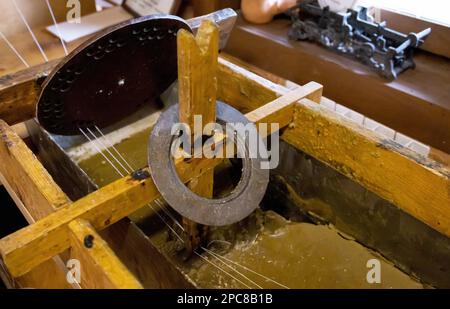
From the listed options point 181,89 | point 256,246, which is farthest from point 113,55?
point 256,246

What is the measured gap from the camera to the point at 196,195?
3.15 feet

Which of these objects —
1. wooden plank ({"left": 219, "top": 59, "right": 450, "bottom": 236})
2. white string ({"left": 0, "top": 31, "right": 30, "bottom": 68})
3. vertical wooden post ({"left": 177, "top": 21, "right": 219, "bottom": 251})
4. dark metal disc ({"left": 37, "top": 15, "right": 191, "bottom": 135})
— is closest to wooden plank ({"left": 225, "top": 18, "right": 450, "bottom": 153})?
wooden plank ({"left": 219, "top": 59, "right": 450, "bottom": 236})

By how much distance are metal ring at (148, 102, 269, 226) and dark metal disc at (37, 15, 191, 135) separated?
204 mm

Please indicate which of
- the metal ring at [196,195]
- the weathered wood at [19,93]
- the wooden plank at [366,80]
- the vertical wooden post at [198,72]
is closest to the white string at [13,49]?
the weathered wood at [19,93]

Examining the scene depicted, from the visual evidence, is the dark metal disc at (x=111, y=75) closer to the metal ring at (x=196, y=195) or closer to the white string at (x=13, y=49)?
the metal ring at (x=196, y=195)

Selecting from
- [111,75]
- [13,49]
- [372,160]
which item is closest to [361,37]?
[372,160]

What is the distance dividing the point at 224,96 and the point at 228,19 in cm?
28

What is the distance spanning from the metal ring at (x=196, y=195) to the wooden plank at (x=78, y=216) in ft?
0.10

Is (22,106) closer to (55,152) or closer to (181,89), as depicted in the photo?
(55,152)

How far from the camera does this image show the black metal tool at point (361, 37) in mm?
1476

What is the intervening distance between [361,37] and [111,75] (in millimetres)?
976

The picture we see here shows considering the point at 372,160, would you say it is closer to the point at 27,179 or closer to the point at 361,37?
the point at 361,37

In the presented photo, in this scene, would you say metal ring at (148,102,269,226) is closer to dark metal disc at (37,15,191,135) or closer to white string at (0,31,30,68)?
dark metal disc at (37,15,191,135)

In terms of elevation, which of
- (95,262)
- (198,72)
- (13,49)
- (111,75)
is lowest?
(13,49)
